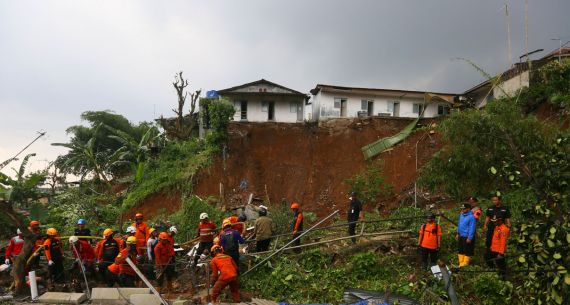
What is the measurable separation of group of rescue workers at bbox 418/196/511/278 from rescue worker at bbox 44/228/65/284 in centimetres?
883

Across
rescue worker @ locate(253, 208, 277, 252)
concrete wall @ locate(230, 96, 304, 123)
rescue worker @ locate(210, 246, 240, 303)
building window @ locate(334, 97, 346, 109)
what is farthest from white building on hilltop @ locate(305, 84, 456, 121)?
rescue worker @ locate(210, 246, 240, 303)

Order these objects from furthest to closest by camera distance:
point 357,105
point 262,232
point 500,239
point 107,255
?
point 357,105, point 262,232, point 107,255, point 500,239

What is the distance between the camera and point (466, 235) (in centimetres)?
999

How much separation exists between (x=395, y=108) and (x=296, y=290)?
2370cm

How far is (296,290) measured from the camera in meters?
9.93

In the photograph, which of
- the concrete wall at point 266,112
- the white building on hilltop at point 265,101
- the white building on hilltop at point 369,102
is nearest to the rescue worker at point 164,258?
the white building on hilltop at point 369,102

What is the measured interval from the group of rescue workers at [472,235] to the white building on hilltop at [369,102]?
19.7 metres

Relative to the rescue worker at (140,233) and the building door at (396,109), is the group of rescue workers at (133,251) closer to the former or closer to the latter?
the rescue worker at (140,233)

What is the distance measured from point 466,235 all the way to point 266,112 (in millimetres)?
23147

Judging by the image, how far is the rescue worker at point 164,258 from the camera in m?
10.2

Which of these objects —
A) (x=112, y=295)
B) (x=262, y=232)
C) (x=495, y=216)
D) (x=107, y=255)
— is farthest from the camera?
(x=262, y=232)

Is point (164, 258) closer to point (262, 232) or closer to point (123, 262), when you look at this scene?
point (123, 262)

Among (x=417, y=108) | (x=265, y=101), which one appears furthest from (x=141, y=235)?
(x=417, y=108)

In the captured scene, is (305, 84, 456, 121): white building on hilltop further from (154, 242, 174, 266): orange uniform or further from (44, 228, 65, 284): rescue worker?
(44, 228, 65, 284): rescue worker
